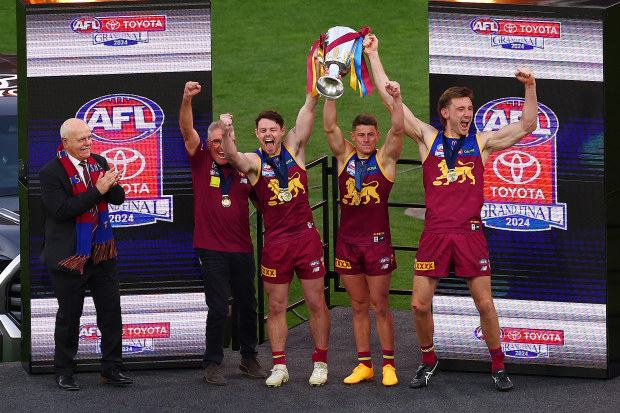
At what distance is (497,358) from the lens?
732 centimetres

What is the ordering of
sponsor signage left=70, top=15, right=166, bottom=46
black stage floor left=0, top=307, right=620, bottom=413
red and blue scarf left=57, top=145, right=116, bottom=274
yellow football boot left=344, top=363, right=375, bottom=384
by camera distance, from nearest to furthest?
1. black stage floor left=0, top=307, right=620, bottom=413
2. red and blue scarf left=57, top=145, right=116, bottom=274
3. yellow football boot left=344, top=363, right=375, bottom=384
4. sponsor signage left=70, top=15, right=166, bottom=46

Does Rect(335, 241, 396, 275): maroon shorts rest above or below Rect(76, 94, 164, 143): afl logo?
below

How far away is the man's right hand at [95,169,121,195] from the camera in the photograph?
7188 millimetres

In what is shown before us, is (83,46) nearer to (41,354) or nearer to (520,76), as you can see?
(41,354)

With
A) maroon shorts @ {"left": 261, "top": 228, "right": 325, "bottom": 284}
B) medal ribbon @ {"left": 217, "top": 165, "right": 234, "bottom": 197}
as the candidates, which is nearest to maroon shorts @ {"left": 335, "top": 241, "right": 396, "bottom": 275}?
maroon shorts @ {"left": 261, "top": 228, "right": 325, "bottom": 284}

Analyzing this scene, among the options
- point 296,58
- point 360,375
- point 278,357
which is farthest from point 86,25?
point 296,58

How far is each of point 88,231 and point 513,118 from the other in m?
3.15

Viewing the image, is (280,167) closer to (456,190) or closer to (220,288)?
(220,288)

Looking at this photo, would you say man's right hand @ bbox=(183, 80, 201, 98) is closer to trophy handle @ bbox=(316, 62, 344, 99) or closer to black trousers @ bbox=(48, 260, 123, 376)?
trophy handle @ bbox=(316, 62, 344, 99)

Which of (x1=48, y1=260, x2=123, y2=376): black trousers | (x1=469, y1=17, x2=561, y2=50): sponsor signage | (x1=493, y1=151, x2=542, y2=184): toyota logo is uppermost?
(x1=469, y1=17, x2=561, y2=50): sponsor signage

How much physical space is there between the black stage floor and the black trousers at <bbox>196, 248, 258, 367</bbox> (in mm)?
294

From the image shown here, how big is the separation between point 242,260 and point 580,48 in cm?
285

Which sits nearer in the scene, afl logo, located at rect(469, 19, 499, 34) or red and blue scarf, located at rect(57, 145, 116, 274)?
red and blue scarf, located at rect(57, 145, 116, 274)

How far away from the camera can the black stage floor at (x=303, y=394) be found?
7.01 meters
